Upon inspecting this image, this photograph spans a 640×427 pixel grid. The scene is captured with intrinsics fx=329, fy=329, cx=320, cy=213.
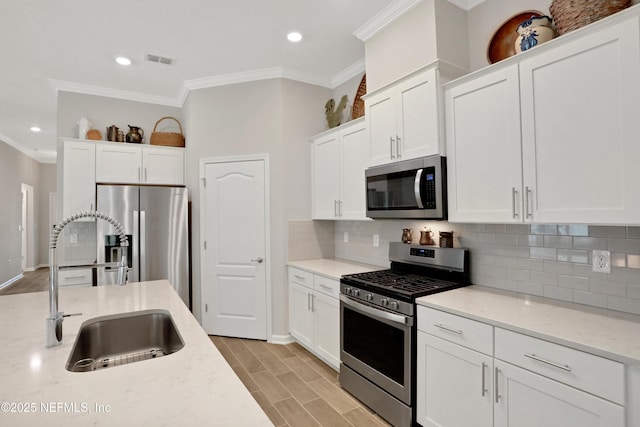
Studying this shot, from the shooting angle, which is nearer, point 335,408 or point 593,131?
point 593,131

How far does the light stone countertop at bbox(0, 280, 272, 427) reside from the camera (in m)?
0.84

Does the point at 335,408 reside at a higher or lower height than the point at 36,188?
lower

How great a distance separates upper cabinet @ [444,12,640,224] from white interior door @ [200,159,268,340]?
2228mm

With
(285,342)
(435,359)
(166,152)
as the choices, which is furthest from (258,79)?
(435,359)

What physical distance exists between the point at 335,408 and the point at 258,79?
3.34 m

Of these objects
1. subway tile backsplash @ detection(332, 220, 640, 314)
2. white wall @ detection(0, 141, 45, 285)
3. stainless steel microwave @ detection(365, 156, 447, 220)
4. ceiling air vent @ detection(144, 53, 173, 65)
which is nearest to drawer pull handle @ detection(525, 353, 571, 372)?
subway tile backsplash @ detection(332, 220, 640, 314)

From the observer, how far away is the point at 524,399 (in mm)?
1519

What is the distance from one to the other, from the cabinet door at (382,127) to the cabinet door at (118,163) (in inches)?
114

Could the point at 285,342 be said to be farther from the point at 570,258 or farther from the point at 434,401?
the point at 570,258

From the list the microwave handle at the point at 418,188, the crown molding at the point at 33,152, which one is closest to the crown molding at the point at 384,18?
the microwave handle at the point at 418,188

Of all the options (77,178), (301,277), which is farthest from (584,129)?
(77,178)

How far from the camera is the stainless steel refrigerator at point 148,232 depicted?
352 cm

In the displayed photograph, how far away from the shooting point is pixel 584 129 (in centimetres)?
157

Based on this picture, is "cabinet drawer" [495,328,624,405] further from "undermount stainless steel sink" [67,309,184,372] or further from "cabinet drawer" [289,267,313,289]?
"cabinet drawer" [289,267,313,289]
